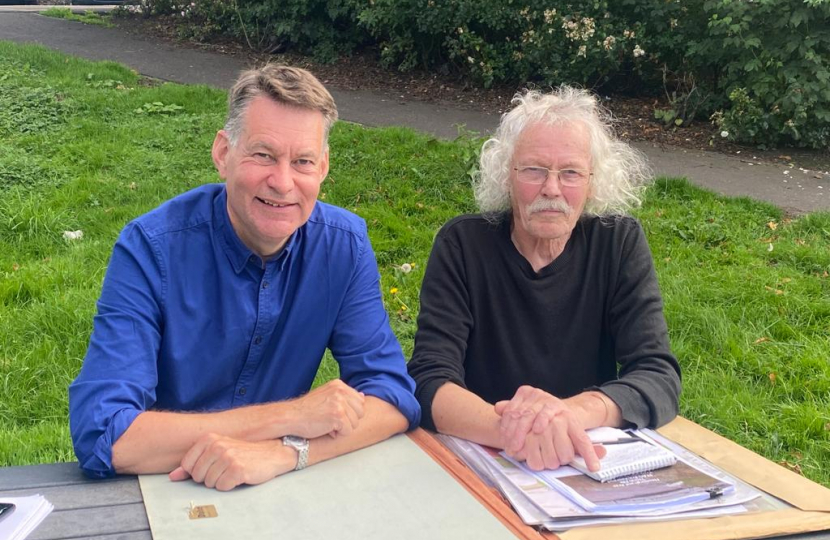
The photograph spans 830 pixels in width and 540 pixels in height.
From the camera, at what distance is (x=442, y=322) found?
2686 millimetres

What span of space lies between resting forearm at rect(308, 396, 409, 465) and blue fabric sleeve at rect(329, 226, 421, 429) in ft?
0.14

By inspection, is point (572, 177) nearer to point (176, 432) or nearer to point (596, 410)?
point (596, 410)

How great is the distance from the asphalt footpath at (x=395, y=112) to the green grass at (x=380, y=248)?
604 mm

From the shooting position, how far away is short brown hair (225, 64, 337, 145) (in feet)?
7.51

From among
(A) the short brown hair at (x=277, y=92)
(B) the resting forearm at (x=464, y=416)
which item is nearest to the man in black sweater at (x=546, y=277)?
(B) the resting forearm at (x=464, y=416)

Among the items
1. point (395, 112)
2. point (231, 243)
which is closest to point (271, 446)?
point (231, 243)

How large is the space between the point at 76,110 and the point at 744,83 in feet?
20.4

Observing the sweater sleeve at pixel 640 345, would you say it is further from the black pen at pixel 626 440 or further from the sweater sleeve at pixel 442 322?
the sweater sleeve at pixel 442 322

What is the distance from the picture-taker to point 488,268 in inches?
110

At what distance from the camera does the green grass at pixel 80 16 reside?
14195 mm

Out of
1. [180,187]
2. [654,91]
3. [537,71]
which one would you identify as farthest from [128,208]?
[654,91]

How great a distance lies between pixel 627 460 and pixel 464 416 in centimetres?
47

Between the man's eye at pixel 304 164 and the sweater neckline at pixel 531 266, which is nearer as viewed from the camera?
the man's eye at pixel 304 164

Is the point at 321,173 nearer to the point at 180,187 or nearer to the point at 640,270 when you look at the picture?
the point at 640,270
